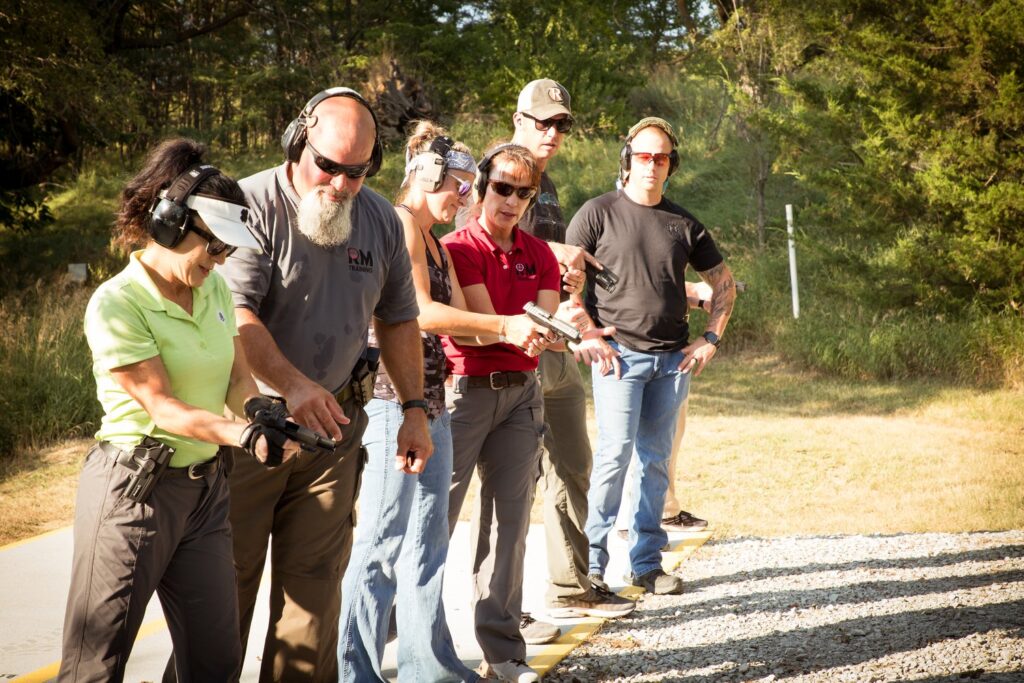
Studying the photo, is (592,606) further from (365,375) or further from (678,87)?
(678,87)

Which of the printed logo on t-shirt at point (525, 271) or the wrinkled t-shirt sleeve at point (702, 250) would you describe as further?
the wrinkled t-shirt sleeve at point (702, 250)

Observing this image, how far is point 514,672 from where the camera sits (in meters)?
3.95

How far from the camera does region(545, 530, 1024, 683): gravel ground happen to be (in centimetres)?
418

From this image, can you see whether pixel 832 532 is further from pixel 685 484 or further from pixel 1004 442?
pixel 1004 442

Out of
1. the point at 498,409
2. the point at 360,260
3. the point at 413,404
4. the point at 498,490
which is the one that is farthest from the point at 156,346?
the point at 498,490

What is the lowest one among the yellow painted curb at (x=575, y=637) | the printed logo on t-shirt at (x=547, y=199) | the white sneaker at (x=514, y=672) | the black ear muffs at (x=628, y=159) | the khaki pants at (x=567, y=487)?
the yellow painted curb at (x=575, y=637)

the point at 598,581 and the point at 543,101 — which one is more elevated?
the point at 543,101

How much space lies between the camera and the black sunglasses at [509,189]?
4066 millimetres

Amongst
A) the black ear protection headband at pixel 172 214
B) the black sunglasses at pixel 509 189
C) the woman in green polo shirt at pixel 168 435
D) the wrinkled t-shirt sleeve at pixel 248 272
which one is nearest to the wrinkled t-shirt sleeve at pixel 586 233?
the black sunglasses at pixel 509 189

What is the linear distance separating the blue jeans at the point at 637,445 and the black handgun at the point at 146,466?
2707 millimetres

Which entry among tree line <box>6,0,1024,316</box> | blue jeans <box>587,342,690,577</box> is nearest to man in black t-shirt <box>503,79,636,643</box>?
blue jeans <box>587,342,690,577</box>

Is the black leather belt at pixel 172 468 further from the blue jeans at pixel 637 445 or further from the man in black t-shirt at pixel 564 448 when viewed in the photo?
the blue jeans at pixel 637 445

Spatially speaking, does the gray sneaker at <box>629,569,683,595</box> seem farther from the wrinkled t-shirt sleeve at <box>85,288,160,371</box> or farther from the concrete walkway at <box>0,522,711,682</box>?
the wrinkled t-shirt sleeve at <box>85,288,160,371</box>

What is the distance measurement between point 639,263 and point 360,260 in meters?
2.43
